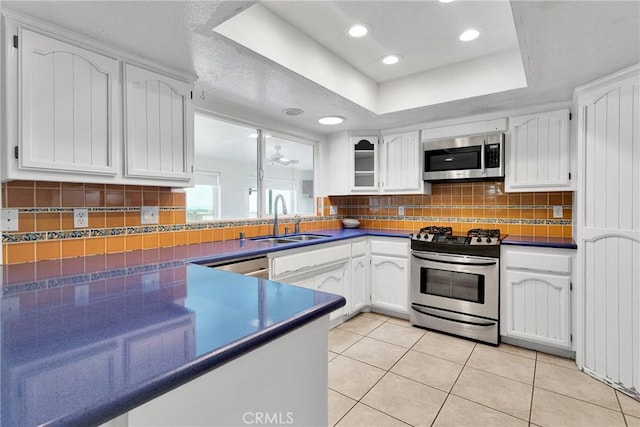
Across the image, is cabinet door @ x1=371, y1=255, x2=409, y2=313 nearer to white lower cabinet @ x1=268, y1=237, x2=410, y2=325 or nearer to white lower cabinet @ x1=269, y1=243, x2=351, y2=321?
white lower cabinet @ x1=268, y1=237, x2=410, y2=325

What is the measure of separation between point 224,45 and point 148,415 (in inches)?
67.6

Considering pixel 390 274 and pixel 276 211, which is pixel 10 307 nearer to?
pixel 276 211

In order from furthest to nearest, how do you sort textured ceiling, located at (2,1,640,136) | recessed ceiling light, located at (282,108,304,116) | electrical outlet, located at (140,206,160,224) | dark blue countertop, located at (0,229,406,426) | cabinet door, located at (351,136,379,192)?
cabinet door, located at (351,136,379,192) → recessed ceiling light, located at (282,108,304,116) → electrical outlet, located at (140,206,160,224) → textured ceiling, located at (2,1,640,136) → dark blue countertop, located at (0,229,406,426)

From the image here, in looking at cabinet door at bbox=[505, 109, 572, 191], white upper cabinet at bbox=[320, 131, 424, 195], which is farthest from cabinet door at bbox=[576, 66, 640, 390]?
white upper cabinet at bbox=[320, 131, 424, 195]

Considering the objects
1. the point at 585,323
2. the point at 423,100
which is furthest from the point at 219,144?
the point at 585,323

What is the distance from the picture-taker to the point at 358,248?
10.8ft

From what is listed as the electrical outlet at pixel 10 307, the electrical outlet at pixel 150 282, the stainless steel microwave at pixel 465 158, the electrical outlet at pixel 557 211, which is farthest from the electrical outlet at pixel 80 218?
the electrical outlet at pixel 557 211

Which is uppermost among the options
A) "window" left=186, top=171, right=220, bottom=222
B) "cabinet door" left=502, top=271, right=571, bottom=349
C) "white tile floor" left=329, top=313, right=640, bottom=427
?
"window" left=186, top=171, right=220, bottom=222

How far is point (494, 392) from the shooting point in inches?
79.8

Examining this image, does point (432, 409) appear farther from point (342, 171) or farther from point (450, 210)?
point (342, 171)

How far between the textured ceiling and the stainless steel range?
46.9 inches

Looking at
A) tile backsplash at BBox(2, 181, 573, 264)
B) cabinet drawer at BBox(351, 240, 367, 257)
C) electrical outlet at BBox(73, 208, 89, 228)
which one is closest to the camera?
tile backsplash at BBox(2, 181, 573, 264)

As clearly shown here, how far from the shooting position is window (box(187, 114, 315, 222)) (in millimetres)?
2766

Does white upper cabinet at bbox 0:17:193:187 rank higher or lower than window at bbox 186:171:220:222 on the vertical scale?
Answer: higher
